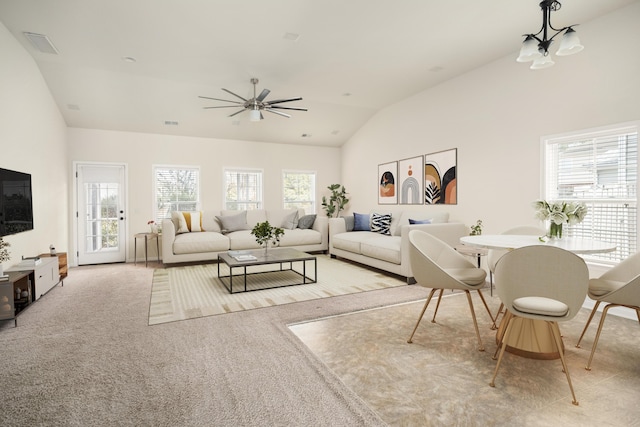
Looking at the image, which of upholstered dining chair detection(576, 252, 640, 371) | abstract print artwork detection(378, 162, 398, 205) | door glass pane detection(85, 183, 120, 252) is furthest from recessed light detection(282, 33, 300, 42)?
door glass pane detection(85, 183, 120, 252)

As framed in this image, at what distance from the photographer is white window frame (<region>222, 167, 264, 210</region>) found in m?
7.34

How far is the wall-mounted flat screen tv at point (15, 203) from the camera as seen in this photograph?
344 centimetres

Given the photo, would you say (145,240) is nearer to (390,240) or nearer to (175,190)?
(175,190)

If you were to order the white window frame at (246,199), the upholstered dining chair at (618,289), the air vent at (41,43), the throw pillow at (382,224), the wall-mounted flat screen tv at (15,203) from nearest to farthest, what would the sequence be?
the upholstered dining chair at (618,289) < the wall-mounted flat screen tv at (15,203) < the air vent at (41,43) < the throw pillow at (382,224) < the white window frame at (246,199)

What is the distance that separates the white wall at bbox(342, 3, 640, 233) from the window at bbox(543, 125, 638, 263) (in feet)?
0.49

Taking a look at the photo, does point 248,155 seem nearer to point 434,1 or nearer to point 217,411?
point 434,1

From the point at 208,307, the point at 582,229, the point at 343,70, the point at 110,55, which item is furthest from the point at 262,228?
the point at 582,229

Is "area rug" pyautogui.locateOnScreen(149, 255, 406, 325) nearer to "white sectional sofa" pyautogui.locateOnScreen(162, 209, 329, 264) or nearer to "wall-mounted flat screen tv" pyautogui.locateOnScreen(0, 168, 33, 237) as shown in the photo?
"white sectional sofa" pyautogui.locateOnScreen(162, 209, 329, 264)

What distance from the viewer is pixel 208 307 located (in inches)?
140

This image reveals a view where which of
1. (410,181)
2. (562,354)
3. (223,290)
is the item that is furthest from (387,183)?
(562,354)

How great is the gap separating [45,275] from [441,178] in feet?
18.1

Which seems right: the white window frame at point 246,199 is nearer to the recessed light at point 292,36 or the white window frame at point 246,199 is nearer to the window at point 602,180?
the recessed light at point 292,36

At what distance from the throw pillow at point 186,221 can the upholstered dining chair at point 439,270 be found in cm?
478

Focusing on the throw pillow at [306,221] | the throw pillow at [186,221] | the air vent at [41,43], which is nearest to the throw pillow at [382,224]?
the throw pillow at [306,221]
